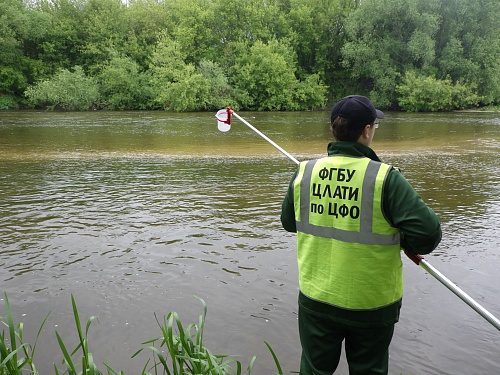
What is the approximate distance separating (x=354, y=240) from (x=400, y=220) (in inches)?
11.5

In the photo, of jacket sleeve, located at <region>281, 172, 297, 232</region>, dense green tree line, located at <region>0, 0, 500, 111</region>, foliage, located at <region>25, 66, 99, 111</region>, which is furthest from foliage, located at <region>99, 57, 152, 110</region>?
jacket sleeve, located at <region>281, 172, 297, 232</region>

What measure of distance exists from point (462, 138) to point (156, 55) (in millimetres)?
32963

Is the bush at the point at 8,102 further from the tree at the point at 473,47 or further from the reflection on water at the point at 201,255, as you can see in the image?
the tree at the point at 473,47

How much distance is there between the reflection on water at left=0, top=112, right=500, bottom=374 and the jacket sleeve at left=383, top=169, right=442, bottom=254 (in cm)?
172

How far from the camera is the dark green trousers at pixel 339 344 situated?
8.88ft

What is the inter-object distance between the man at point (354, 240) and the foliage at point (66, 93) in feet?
138

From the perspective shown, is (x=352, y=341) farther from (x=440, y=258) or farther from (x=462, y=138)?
(x=462, y=138)

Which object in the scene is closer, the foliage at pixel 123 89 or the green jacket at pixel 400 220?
the green jacket at pixel 400 220

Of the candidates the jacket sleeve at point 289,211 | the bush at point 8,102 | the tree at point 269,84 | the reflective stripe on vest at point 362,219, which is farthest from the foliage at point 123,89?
the reflective stripe on vest at point 362,219

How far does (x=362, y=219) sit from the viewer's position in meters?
2.57

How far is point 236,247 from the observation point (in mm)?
6453

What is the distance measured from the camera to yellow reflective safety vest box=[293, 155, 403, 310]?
2.55m

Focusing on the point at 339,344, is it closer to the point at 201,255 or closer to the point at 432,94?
the point at 201,255

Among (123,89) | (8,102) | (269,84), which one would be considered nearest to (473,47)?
(269,84)
